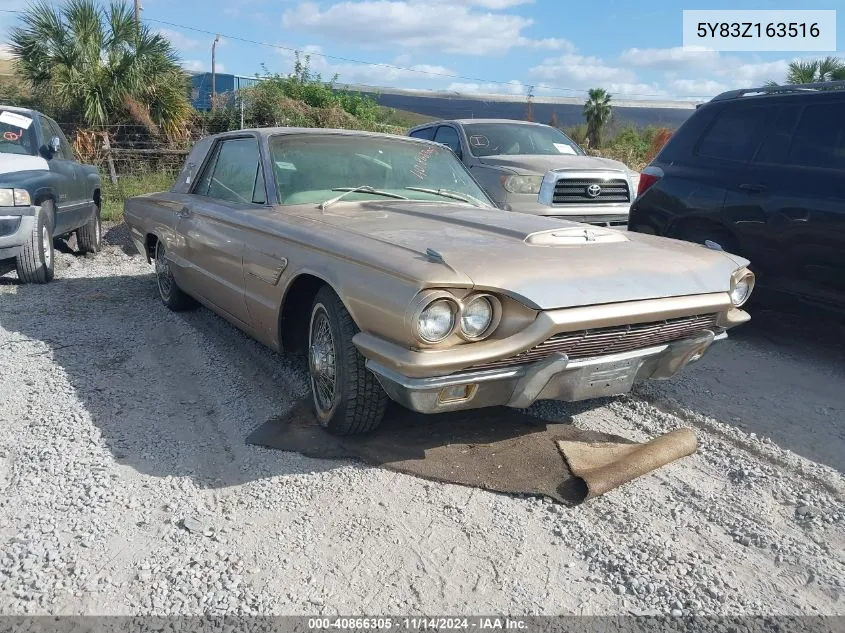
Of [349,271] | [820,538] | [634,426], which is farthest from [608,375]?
[349,271]

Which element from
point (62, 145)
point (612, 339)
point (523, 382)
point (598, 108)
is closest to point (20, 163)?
point (62, 145)

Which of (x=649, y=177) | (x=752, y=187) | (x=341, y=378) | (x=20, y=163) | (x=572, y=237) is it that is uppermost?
(x=20, y=163)

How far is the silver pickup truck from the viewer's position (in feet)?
25.4

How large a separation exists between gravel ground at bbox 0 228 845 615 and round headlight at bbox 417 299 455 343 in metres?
0.72

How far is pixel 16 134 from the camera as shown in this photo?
7414mm

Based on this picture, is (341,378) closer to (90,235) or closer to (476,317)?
(476,317)

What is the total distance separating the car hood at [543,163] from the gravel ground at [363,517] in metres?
4.17

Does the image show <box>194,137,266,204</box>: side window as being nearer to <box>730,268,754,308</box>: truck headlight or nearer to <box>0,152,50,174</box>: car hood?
<box>730,268,754,308</box>: truck headlight

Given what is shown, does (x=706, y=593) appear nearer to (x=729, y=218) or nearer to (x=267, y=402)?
(x=267, y=402)

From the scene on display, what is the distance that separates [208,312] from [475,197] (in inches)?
103

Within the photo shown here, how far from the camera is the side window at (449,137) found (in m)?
8.78

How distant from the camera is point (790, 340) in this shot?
5.41 metres

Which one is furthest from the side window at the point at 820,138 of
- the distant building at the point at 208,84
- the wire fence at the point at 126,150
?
the distant building at the point at 208,84

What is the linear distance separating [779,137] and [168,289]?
4.92 metres
